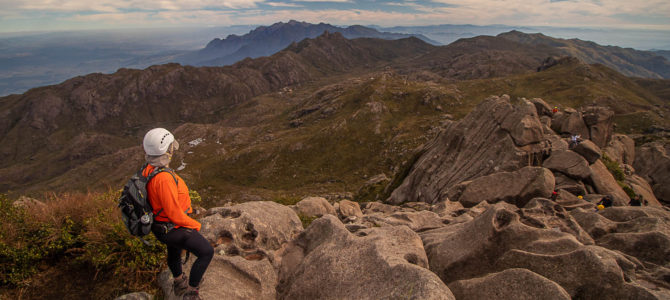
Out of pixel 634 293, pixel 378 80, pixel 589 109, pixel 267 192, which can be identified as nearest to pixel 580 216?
pixel 634 293

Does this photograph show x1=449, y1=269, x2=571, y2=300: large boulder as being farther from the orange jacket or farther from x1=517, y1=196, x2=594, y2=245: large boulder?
the orange jacket

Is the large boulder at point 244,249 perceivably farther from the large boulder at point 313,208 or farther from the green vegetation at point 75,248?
the large boulder at point 313,208

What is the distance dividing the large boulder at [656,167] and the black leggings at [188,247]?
60.6 m

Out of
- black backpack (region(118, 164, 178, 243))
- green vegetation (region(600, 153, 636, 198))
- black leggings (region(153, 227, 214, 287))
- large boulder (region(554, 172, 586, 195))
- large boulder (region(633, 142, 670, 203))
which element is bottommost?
large boulder (region(633, 142, 670, 203))

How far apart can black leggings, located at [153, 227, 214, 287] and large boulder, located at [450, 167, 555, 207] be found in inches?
1089

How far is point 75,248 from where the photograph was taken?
1103 centimetres

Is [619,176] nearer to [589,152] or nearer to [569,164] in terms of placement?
[589,152]

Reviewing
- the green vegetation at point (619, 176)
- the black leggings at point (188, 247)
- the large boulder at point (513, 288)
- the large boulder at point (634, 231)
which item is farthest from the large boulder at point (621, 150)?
the black leggings at point (188, 247)

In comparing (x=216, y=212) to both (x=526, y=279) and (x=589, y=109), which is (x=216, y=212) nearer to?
(x=526, y=279)

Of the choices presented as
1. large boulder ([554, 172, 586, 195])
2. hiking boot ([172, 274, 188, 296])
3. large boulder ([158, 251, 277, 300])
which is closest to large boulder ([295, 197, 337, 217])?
large boulder ([158, 251, 277, 300])

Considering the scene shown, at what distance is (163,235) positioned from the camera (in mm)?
A: 8938

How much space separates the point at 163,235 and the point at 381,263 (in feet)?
24.6

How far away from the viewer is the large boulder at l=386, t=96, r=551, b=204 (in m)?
36.7

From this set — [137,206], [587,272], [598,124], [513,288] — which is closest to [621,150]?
[598,124]
